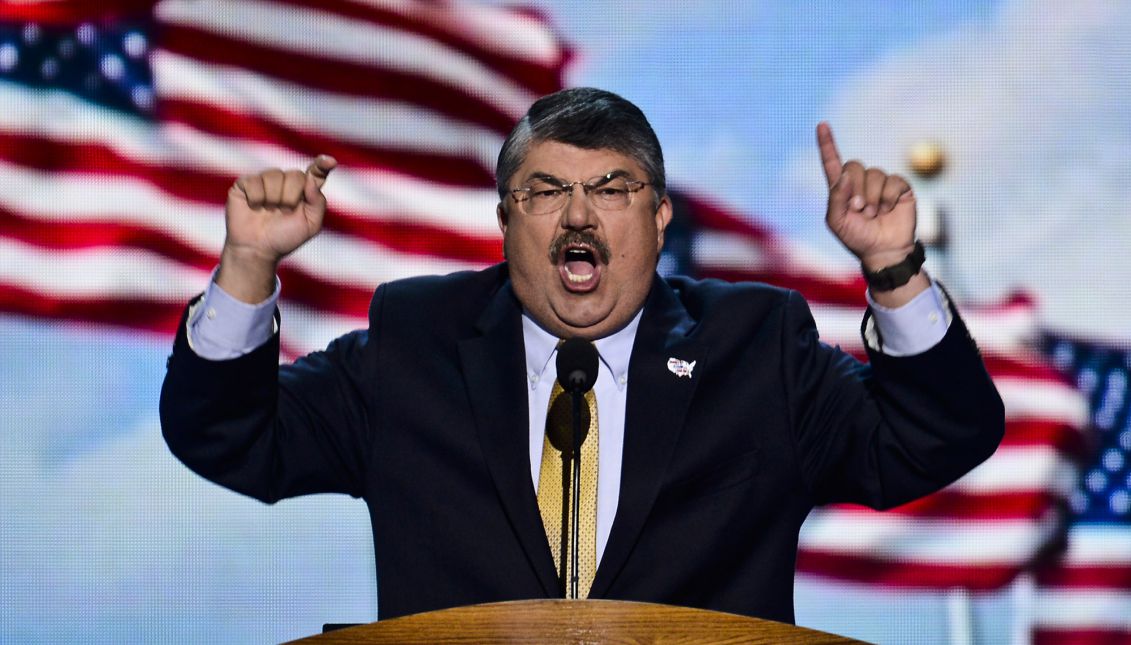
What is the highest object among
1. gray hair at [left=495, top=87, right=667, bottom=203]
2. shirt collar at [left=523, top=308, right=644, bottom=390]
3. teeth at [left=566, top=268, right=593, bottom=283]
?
gray hair at [left=495, top=87, right=667, bottom=203]

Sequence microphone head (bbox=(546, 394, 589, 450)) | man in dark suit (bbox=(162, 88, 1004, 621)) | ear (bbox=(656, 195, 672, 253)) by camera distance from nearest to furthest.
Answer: microphone head (bbox=(546, 394, 589, 450)) < man in dark suit (bbox=(162, 88, 1004, 621)) < ear (bbox=(656, 195, 672, 253))

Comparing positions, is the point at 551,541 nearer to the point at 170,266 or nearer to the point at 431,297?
the point at 431,297

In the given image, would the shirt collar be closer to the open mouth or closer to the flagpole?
the open mouth

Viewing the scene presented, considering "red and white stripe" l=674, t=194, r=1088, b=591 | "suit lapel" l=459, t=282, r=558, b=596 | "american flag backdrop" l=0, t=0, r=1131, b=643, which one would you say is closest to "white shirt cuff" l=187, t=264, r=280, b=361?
"suit lapel" l=459, t=282, r=558, b=596

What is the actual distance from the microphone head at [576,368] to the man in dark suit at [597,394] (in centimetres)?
40

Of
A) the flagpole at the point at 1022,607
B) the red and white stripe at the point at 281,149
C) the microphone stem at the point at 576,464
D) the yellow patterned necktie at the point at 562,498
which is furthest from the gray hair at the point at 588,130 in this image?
the flagpole at the point at 1022,607

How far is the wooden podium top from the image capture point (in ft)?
4.84

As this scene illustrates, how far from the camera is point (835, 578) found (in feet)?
11.3

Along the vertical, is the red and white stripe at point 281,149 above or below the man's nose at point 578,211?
above

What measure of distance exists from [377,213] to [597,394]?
4.66 feet

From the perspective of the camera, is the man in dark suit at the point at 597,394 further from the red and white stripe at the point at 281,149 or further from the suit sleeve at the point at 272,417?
the red and white stripe at the point at 281,149

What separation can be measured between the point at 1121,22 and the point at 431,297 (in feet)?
6.49

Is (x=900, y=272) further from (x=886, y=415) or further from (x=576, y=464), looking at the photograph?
(x=576, y=464)

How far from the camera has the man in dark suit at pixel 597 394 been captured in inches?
83.6
